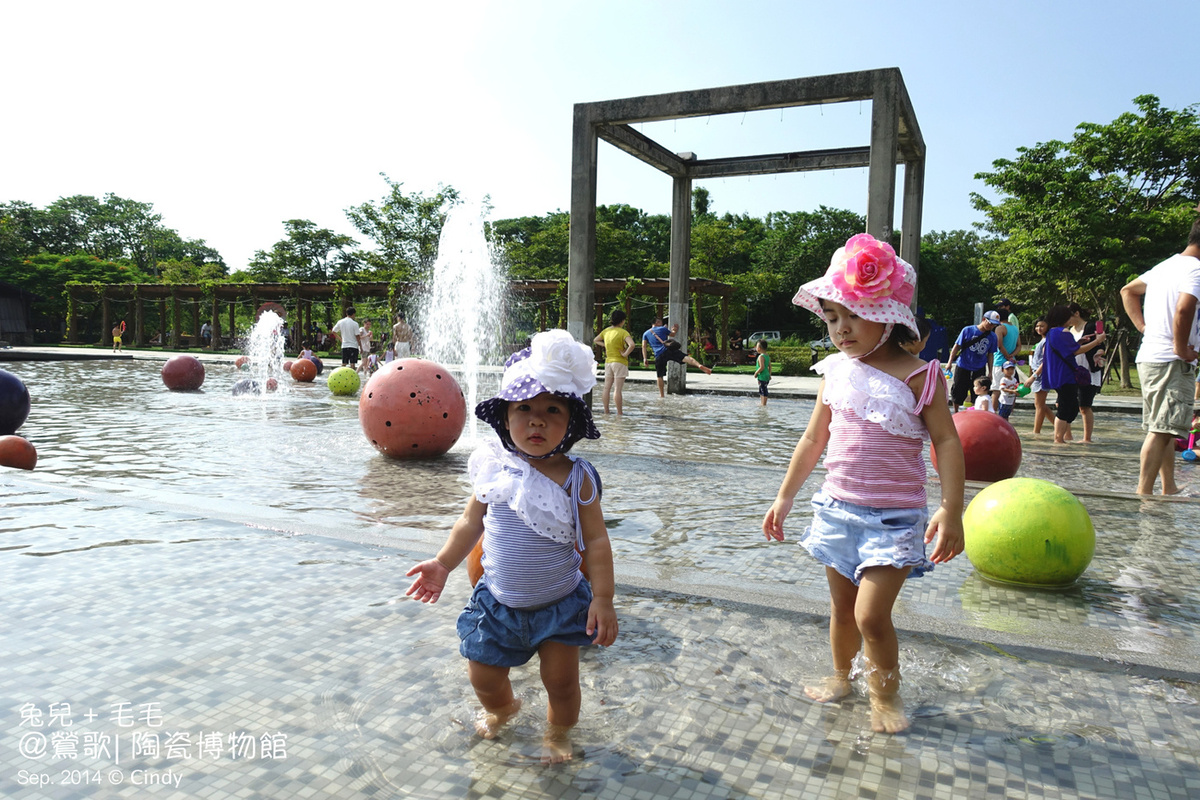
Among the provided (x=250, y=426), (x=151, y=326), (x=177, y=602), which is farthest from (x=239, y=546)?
(x=151, y=326)

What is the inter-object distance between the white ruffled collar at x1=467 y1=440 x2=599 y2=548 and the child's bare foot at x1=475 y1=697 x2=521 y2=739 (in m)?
0.59

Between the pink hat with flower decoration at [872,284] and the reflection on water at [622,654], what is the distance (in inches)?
52.6

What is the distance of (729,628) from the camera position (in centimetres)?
355

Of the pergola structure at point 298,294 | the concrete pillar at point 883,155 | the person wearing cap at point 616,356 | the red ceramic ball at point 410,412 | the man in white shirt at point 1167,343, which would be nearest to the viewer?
the man in white shirt at point 1167,343

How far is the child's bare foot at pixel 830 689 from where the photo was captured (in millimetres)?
2908

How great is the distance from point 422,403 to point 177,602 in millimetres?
4395

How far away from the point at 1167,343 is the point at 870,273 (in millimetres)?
4358

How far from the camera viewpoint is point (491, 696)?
2.63 meters

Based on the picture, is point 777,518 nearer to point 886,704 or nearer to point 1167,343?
point 886,704

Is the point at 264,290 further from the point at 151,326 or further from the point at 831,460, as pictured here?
the point at 831,460

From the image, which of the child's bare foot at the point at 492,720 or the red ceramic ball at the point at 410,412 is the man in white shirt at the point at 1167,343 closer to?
the child's bare foot at the point at 492,720

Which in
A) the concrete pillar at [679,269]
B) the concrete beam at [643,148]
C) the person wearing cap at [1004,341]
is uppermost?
the concrete beam at [643,148]

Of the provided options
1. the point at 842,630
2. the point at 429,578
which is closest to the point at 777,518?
the point at 842,630

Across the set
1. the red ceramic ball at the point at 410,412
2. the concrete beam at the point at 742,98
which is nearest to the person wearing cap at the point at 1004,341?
the concrete beam at the point at 742,98
